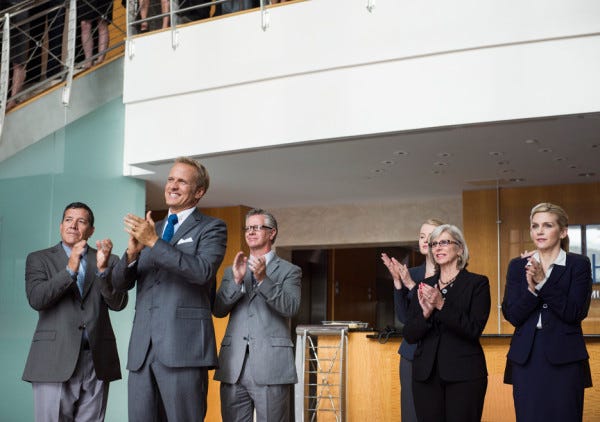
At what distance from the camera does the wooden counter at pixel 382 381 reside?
20.9ft

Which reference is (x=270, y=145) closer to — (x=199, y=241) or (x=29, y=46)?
(x=29, y=46)

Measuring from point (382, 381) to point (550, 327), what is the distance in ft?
11.8

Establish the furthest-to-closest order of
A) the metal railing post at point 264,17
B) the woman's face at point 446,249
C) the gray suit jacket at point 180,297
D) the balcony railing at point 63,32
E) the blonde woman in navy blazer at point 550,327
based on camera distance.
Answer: the metal railing post at point 264,17, the balcony railing at point 63,32, the woman's face at point 446,249, the blonde woman in navy blazer at point 550,327, the gray suit jacket at point 180,297

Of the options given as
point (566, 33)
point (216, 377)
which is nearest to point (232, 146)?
point (566, 33)

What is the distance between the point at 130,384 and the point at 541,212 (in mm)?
1805

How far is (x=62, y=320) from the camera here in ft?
12.5

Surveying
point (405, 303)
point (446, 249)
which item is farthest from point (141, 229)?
point (405, 303)

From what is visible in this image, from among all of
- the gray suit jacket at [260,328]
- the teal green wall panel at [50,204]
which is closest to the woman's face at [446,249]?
the gray suit jacket at [260,328]

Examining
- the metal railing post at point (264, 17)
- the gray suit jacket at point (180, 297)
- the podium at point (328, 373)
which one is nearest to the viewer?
the gray suit jacket at point (180, 297)

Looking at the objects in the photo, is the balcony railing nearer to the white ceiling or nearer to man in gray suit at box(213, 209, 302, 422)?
the white ceiling

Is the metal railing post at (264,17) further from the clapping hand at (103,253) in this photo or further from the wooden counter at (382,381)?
the clapping hand at (103,253)

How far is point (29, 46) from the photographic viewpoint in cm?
733

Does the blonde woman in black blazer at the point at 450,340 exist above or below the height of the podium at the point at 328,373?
above

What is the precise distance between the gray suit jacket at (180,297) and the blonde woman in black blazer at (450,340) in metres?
0.91
